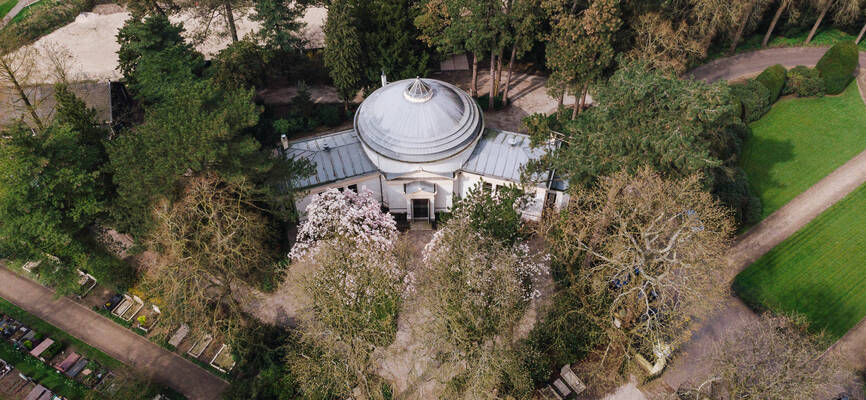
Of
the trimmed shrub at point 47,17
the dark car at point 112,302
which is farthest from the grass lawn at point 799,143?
the trimmed shrub at point 47,17

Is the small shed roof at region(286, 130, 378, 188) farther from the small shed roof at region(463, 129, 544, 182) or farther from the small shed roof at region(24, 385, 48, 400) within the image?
the small shed roof at region(24, 385, 48, 400)

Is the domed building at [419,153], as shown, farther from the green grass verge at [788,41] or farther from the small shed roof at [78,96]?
the green grass verge at [788,41]

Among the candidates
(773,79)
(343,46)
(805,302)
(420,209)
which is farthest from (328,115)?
(773,79)

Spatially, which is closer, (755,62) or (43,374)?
(43,374)

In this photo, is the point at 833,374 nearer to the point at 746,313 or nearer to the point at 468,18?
the point at 746,313

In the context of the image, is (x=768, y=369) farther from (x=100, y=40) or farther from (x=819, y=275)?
(x=100, y=40)
